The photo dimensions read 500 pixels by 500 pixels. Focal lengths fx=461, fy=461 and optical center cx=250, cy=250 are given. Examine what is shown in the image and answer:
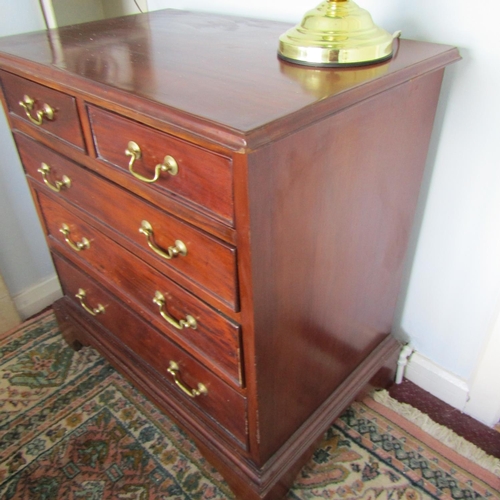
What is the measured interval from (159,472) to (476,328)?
0.83 meters

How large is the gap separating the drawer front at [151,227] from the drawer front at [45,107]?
0.07 m

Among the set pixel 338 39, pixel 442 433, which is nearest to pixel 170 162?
pixel 338 39

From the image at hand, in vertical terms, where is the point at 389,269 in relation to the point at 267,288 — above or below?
below

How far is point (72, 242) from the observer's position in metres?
1.07

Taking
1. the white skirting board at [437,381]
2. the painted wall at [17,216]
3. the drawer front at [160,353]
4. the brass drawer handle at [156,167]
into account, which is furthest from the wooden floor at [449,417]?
the painted wall at [17,216]

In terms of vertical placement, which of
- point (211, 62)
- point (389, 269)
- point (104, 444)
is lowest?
point (104, 444)

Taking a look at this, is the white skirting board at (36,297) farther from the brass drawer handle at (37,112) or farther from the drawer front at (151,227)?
the brass drawer handle at (37,112)

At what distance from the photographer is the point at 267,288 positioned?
27.3 inches

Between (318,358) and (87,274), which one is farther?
(87,274)

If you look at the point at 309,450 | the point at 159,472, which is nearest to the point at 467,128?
the point at 309,450

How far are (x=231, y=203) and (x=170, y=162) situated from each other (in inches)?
4.5

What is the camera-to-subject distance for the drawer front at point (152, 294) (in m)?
0.79

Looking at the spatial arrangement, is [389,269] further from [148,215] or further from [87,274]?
[87,274]

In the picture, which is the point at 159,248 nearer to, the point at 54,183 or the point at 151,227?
the point at 151,227
